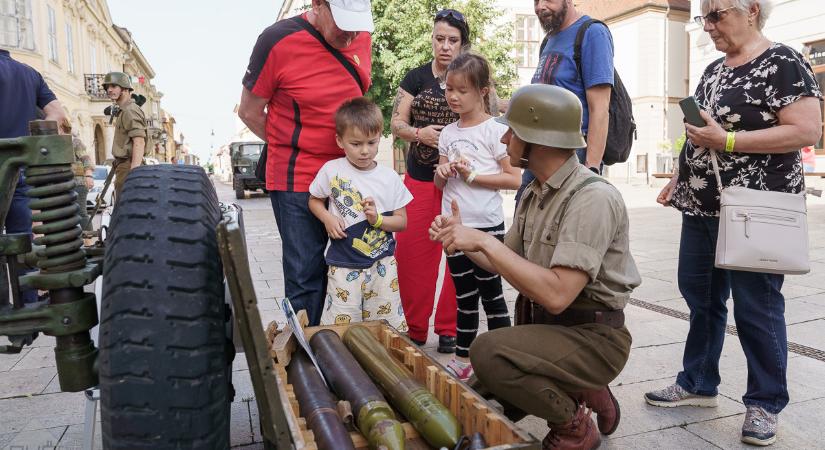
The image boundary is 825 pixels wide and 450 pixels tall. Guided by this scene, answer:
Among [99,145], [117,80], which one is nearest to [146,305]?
[117,80]

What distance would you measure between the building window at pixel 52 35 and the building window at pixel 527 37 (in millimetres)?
22018

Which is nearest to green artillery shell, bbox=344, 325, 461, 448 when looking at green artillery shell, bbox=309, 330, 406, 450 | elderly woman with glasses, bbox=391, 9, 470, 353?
green artillery shell, bbox=309, 330, 406, 450

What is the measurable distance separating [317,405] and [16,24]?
25.5 meters

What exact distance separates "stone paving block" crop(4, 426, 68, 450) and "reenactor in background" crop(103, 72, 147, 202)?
535 cm

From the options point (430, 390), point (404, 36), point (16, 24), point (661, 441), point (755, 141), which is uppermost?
point (16, 24)

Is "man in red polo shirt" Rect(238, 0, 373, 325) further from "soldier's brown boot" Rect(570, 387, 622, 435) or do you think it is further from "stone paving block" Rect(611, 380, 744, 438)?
"stone paving block" Rect(611, 380, 744, 438)

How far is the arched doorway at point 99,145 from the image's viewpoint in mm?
37188

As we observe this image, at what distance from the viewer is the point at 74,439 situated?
9.20ft

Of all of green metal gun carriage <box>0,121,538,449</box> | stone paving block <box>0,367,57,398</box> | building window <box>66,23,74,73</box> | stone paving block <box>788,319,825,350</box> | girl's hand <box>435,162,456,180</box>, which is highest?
building window <box>66,23,74,73</box>

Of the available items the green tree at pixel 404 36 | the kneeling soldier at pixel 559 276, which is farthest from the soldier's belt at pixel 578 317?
the green tree at pixel 404 36

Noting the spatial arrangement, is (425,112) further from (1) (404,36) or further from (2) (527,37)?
(2) (527,37)

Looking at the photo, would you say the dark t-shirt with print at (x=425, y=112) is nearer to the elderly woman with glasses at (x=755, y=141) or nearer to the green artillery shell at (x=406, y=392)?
the green artillery shell at (x=406, y=392)

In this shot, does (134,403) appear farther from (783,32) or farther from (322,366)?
(783,32)

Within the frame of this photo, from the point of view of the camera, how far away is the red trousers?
3.97m
